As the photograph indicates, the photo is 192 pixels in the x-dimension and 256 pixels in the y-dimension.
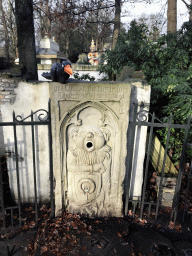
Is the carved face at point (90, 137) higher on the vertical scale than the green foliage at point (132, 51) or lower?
lower

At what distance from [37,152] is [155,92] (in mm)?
3294

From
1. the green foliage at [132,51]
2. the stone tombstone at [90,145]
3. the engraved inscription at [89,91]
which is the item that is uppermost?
the green foliage at [132,51]

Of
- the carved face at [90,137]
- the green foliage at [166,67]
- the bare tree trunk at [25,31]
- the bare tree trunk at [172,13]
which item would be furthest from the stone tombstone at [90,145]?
the bare tree trunk at [172,13]

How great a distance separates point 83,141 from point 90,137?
0.14 m

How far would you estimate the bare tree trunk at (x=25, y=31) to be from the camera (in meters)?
4.55

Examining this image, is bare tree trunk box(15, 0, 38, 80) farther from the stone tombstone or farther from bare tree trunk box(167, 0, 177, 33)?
bare tree trunk box(167, 0, 177, 33)

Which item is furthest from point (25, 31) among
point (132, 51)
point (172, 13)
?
point (172, 13)

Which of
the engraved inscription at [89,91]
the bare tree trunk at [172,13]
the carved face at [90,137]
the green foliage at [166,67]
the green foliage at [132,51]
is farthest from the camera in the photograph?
the bare tree trunk at [172,13]

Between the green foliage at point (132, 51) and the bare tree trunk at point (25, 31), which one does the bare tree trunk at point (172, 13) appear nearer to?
the green foliage at point (132, 51)

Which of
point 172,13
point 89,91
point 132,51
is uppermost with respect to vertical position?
point 172,13

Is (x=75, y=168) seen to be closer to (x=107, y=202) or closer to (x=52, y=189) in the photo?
(x=52, y=189)

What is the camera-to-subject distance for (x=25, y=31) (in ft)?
15.4

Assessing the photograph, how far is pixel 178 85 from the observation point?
4.12m

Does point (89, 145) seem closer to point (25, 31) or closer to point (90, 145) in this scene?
point (90, 145)
